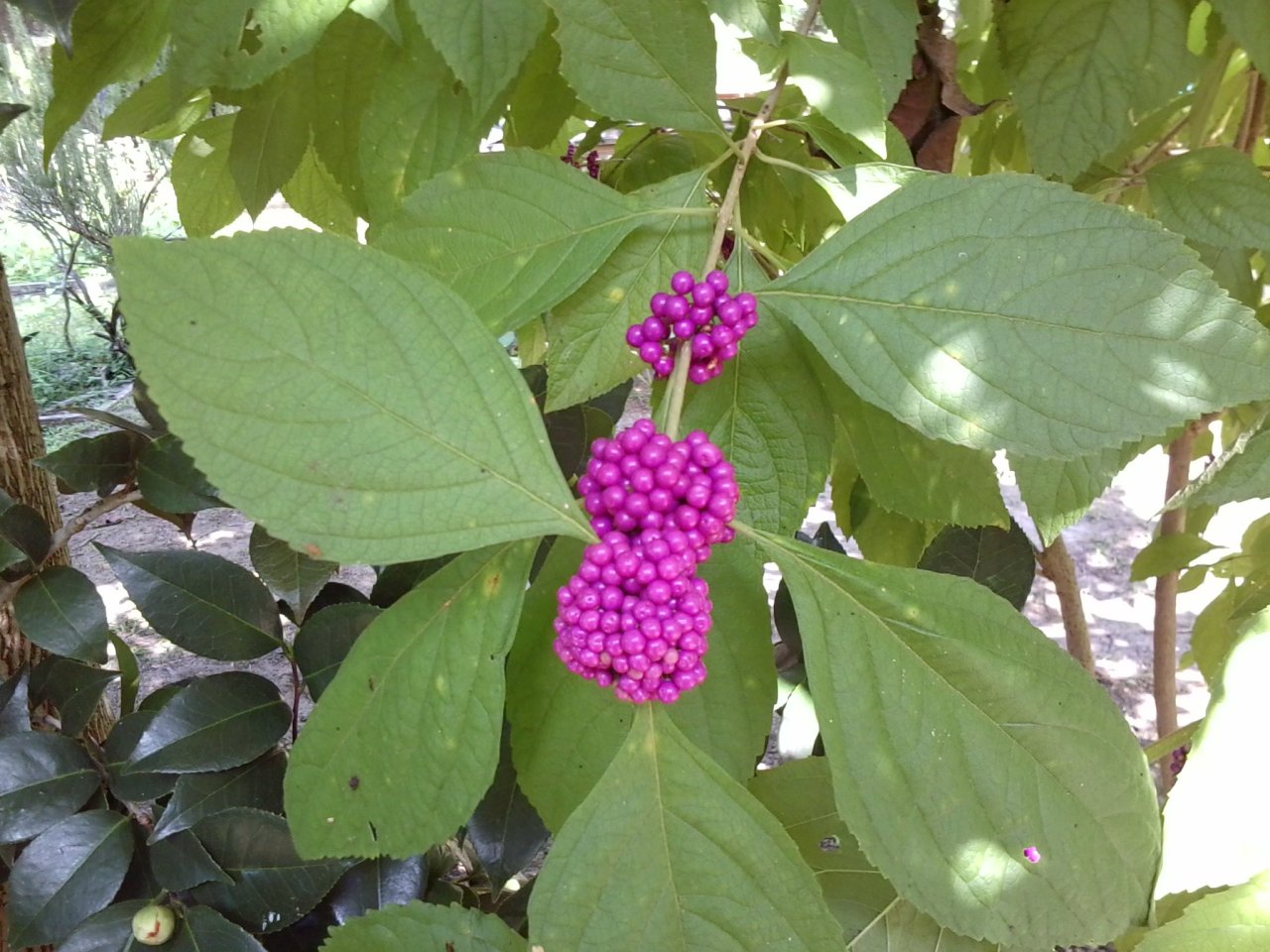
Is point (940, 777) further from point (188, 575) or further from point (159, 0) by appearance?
point (159, 0)

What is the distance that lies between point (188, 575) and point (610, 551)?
583mm

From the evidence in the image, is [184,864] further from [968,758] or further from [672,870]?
[968,758]

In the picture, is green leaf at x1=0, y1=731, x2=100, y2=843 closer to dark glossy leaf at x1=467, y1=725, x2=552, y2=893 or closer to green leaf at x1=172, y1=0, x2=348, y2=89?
dark glossy leaf at x1=467, y1=725, x2=552, y2=893

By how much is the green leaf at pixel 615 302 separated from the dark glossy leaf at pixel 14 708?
2.27 feet

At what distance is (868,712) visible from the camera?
532 millimetres

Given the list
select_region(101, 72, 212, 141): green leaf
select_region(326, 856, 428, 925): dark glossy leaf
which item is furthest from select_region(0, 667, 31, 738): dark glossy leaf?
select_region(101, 72, 212, 141): green leaf

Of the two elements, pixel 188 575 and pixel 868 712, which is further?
pixel 188 575

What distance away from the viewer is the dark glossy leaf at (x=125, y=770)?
910 millimetres

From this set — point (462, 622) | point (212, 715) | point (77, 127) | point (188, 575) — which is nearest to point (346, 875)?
point (212, 715)

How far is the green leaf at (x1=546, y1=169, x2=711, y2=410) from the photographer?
25.9 inches

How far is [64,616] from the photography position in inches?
36.0

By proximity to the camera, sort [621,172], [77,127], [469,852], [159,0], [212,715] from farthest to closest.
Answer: [77,127], [469,852], [621,172], [212,715], [159,0]

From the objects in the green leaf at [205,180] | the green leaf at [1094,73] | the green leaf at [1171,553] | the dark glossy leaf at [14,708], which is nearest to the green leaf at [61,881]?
the dark glossy leaf at [14,708]

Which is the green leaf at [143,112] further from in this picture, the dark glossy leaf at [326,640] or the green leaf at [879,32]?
the green leaf at [879,32]
